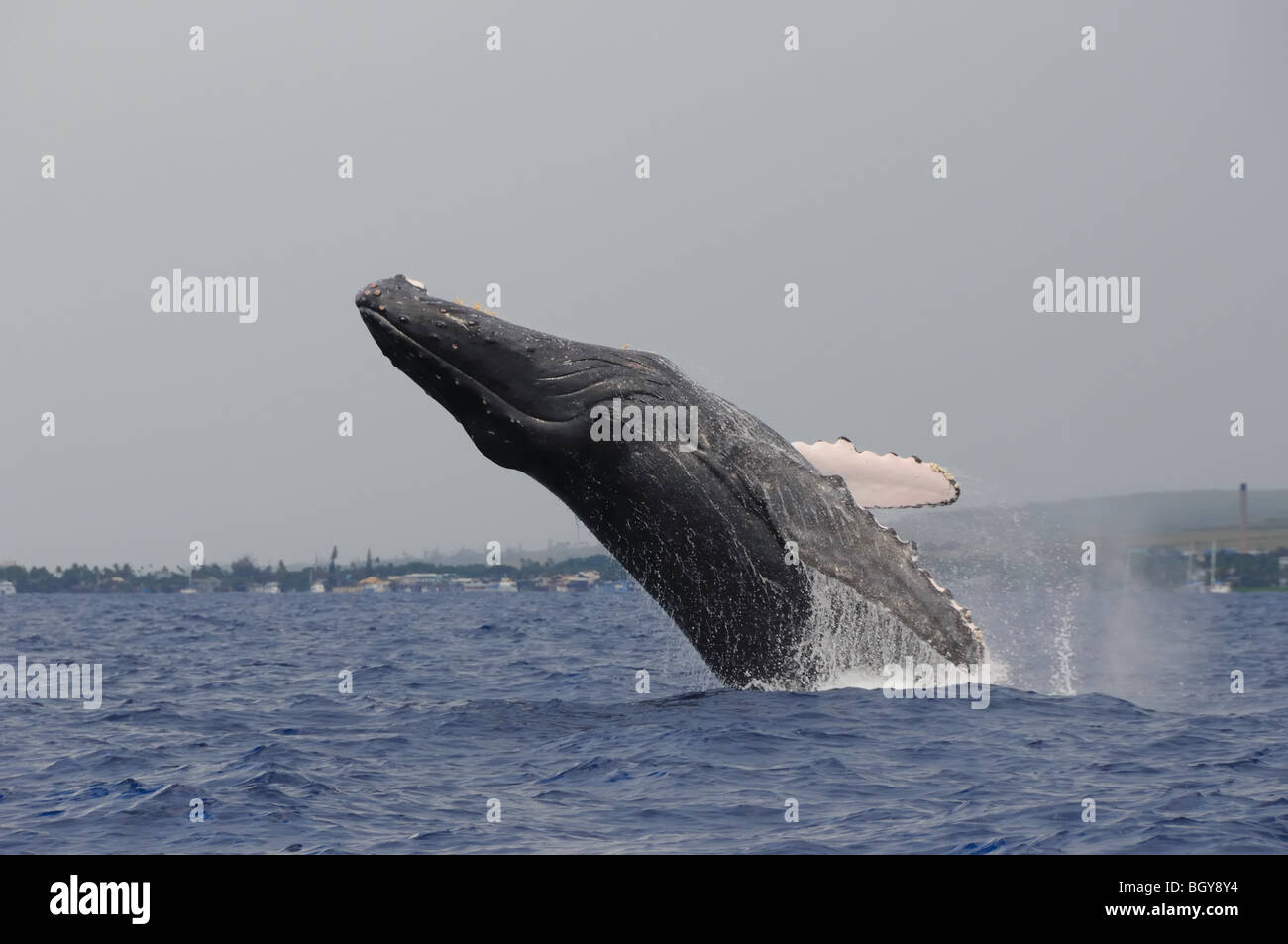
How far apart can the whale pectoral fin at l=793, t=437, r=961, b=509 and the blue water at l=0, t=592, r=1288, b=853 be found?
162 centimetres

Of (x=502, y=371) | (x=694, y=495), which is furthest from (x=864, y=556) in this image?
(x=502, y=371)

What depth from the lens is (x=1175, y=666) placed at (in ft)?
64.3

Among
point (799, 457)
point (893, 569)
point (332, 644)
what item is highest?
point (799, 457)

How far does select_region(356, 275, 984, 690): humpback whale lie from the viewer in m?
10.1

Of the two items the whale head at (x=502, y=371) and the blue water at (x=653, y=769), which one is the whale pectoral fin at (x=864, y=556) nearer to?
the blue water at (x=653, y=769)

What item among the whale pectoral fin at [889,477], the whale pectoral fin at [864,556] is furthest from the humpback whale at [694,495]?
the whale pectoral fin at [889,477]

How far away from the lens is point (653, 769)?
Result: 8.97 metres

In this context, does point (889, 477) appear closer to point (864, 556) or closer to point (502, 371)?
point (864, 556)

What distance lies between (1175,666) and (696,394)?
11952 mm

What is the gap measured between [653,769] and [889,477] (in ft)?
11.9

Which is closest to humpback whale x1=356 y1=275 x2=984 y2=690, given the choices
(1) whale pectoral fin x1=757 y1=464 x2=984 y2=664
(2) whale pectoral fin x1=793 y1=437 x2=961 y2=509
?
(1) whale pectoral fin x1=757 y1=464 x2=984 y2=664

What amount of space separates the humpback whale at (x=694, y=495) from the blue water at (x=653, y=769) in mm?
548

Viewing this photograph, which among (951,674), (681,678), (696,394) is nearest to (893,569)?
(951,674)
